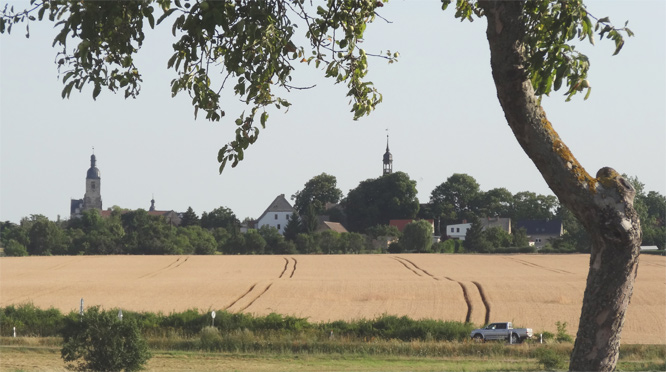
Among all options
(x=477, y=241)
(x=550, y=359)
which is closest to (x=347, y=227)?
(x=477, y=241)

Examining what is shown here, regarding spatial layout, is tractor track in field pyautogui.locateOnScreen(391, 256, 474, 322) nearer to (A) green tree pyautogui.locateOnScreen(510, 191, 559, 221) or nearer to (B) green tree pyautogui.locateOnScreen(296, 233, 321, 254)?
(B) green tree pyautogui.locateOnScreen(296, 233, 321, 254)

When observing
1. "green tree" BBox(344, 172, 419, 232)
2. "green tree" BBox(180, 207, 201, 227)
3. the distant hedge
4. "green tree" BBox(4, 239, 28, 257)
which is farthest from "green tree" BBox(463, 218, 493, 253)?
the distant hedge

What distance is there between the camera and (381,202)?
140750 mm

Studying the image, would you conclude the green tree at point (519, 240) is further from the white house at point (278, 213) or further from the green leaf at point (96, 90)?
the green leaf at point (96, 90)

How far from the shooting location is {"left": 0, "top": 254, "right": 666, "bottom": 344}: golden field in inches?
1492

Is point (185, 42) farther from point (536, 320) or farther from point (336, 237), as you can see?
point (336, 237)

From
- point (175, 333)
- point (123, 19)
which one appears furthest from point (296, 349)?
point (123, 19)

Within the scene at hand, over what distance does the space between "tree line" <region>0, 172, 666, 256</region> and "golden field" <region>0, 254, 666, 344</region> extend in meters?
17.8

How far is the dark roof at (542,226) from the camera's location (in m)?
147

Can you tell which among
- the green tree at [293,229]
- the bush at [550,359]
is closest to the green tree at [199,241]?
the green tree at [293,229]

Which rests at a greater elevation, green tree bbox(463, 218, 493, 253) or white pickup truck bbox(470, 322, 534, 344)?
green tree bbox(463, 218, 493, 253)

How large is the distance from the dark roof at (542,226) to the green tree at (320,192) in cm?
3383

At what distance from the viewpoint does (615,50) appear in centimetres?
559

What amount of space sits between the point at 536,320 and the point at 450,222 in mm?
111213
